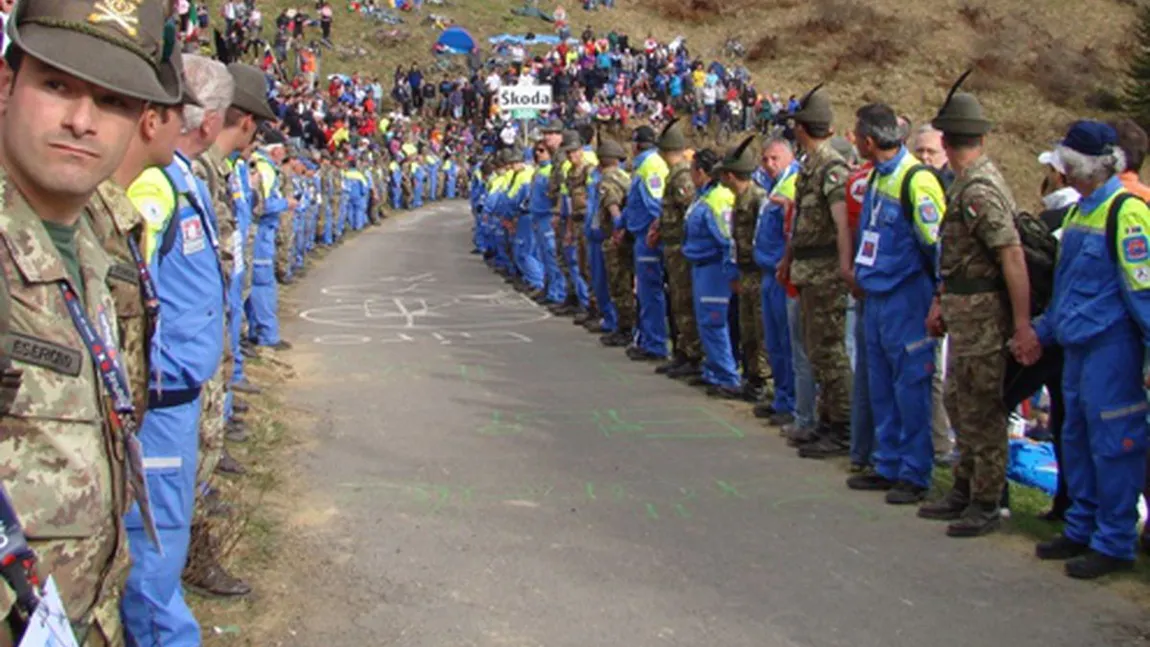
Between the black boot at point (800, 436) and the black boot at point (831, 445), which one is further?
the black boot at point (800, 436)

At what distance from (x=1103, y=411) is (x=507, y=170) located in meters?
16.0

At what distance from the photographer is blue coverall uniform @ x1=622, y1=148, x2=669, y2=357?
11.8 m

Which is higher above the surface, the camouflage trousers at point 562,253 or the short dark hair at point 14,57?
the short dark hair at point 14,57

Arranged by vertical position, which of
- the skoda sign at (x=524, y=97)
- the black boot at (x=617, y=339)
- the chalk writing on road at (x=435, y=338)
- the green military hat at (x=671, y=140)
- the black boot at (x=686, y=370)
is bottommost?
the chalk writing on road at (x=435, y=338)

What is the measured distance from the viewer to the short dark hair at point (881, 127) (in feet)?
22.3

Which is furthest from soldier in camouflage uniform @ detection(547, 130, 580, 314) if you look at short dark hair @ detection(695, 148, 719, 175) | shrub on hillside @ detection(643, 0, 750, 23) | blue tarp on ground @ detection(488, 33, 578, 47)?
shrub on hillside @ detection(643, 0, 750, 23)

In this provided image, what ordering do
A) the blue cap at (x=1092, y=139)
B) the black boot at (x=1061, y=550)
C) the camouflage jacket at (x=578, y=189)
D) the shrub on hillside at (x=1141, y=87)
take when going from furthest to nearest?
the shrub on hillside at (x=1141, y=87) → the camouflage jacket at (x=578, y=189) → the black boot at (x=1061, y=550) → the blue cap at (x=1092, y=139)

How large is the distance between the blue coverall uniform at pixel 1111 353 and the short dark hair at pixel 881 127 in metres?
1.35

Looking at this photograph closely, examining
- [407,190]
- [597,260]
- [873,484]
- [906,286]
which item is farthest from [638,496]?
[407,190]

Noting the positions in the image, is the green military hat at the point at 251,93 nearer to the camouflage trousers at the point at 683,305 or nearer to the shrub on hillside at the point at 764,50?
the camouflage trousers at the point at 683,305

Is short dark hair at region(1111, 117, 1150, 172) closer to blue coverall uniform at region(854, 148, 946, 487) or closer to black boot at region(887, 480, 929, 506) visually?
blue coverall uniform at region(854, 148, 946, 487)

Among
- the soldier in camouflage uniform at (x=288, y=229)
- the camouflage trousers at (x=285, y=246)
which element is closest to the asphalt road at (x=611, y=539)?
the soldier in camouflage uniform at (x=288, y=229)

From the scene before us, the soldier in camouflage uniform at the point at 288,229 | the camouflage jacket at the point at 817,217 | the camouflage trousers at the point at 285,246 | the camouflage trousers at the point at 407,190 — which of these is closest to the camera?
the camouflage jacket at the point at 817,217

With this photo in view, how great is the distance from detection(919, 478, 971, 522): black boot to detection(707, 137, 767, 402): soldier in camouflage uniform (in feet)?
9.85
